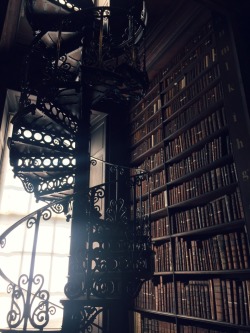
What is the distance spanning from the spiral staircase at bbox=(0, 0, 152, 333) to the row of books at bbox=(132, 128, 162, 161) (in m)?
0.48

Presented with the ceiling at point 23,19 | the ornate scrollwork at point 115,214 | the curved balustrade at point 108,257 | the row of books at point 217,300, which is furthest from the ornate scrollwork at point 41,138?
the row of books at point 217,300

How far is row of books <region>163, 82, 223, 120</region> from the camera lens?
256 centimetres

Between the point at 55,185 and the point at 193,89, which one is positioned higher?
the point at 193,89

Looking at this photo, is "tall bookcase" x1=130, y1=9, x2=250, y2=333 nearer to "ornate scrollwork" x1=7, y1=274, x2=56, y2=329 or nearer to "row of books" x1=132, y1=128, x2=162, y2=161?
"row of books" x1=132, y1=128, x2=162, y2=161

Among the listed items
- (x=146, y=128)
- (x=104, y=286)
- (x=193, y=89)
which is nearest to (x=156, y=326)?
(x=104, y=286)

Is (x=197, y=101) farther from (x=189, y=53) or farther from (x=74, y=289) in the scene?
(x=74, y=289)

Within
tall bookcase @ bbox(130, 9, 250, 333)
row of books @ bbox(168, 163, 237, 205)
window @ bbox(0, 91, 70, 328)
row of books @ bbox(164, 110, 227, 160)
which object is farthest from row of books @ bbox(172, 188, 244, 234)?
window @ bbox(0, 91, 70, 328)

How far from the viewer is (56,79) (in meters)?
2.74

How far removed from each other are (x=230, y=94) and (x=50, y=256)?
327 cm

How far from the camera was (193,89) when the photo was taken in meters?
Result: 2.89

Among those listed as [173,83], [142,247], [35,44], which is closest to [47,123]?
[35,44]

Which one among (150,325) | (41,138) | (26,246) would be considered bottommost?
(150,325)

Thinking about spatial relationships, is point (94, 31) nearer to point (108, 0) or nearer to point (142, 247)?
point (108, 0)

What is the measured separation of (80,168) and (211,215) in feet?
3.93
